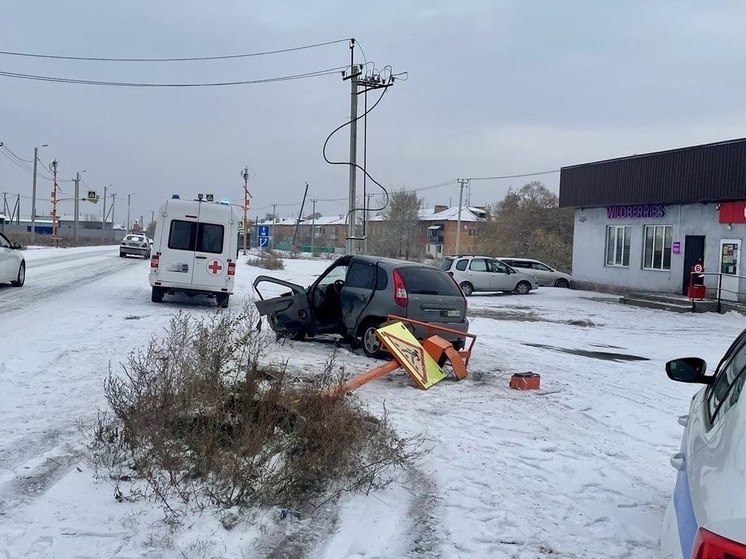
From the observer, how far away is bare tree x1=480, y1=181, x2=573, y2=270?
153 feet

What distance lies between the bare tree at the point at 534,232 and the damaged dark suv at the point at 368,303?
35466 millimetres

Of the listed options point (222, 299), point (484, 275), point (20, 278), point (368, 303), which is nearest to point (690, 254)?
point (484, 275)

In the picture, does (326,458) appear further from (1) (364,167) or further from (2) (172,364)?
(1) (364,167)

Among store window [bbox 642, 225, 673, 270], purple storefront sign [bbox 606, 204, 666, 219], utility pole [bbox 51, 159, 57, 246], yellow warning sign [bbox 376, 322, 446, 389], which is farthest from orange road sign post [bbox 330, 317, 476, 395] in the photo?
utility pole [bbox 51, 159, 57, 246]

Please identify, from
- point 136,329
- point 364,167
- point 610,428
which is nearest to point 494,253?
point 364,167

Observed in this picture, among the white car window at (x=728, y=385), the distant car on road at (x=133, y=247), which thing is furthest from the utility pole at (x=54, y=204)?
the white car window at (x=728, y=385)

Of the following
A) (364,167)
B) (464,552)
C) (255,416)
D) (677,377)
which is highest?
(364,167)

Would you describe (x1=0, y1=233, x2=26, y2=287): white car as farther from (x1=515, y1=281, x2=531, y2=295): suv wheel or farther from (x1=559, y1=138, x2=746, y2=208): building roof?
(x1=559, y1=138, x2=746, y2=208): building roof

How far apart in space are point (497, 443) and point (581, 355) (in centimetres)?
719

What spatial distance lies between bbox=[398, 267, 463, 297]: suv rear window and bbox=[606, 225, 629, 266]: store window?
64.9 feet

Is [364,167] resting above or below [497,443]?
above

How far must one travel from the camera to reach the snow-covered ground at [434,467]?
168 inches

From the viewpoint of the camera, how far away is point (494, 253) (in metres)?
52.1

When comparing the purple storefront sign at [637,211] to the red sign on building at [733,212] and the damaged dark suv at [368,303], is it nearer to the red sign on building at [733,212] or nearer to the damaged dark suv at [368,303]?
the red sign on building at [733,212]
